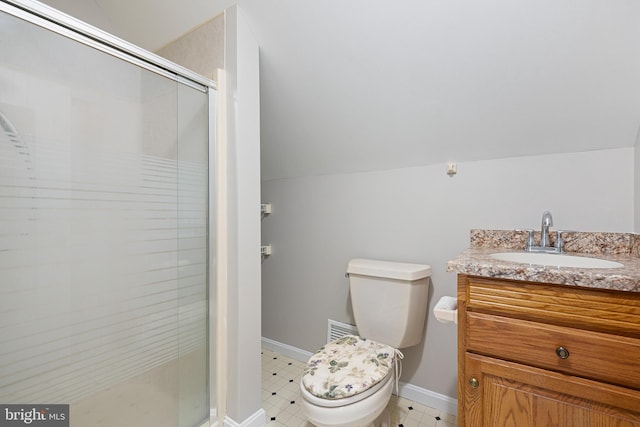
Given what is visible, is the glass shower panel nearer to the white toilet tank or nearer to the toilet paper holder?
the white toilet tank

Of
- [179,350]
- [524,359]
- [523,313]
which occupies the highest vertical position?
[523,313]

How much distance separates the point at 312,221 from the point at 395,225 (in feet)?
1.98

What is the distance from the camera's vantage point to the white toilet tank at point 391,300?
144cm

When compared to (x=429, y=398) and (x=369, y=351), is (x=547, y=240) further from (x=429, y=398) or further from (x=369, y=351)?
(x=429, y=398)

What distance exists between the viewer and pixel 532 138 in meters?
1.29

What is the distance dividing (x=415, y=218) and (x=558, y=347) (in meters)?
0.91

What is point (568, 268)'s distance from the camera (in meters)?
0.81

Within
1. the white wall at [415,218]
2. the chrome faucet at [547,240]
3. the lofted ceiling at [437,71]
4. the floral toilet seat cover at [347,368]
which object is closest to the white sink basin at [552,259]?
the chrome faucet at [547,240]

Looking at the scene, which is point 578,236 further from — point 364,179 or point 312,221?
point 312,221

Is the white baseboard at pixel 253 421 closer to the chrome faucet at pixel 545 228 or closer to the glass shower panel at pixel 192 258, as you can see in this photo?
the glass shower panel at pixel 192 258

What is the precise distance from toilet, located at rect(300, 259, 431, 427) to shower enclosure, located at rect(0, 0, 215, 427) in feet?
1.94

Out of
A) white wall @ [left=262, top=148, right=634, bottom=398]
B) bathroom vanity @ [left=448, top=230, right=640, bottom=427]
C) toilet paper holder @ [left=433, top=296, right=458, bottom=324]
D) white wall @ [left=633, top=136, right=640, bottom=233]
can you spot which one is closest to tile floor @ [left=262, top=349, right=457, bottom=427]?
Result: white wall @ [left=262, top=148, right=634, bottom=398]

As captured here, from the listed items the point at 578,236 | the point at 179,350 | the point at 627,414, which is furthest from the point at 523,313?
the point at 179,350

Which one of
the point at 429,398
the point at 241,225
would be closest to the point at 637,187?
the point at 429,398
